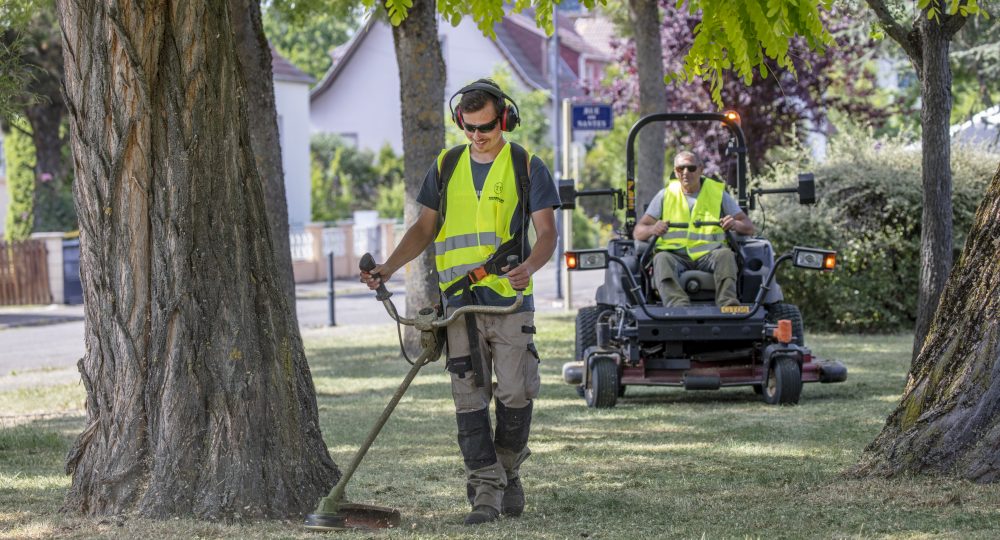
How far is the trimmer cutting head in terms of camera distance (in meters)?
6.25

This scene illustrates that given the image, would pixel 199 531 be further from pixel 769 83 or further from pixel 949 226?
pixel 769 83

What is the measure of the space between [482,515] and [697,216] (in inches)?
221

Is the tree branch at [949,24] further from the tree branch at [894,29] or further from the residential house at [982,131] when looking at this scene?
the residential house at [982,131]

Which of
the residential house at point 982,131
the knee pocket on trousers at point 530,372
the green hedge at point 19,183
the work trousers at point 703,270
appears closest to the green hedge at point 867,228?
the residential house at point 982,131

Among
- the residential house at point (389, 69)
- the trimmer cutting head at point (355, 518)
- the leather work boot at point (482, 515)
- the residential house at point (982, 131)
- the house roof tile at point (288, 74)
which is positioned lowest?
the leather work boot at point (482, 515)

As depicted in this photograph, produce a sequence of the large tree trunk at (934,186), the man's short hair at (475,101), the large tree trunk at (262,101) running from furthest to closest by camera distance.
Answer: the large tree trunk at (262,101), the large tree trunk at (934,186), the man's short hair at (475,101)

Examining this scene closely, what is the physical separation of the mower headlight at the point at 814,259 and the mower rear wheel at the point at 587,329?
1.85 m

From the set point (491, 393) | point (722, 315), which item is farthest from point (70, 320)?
point (491, 393)

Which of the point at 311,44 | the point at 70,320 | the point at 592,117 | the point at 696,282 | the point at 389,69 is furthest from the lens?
the point at 311,44

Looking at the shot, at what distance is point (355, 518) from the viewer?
6359mm

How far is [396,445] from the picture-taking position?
372 inches

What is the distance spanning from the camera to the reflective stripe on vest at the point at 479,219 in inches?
264

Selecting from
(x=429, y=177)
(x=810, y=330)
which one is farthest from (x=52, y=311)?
(x=429, y=177)

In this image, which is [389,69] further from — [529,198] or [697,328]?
[529,198]
